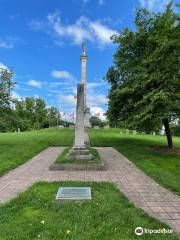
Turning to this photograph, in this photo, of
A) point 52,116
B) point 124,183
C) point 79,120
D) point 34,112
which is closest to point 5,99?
point 79,120

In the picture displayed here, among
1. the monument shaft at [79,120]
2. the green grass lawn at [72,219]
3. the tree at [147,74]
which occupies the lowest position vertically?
the green grass lawn at [72,219]

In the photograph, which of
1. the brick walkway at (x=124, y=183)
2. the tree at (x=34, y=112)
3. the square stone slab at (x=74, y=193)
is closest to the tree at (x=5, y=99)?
the brick walkway at (x=124, y=183)

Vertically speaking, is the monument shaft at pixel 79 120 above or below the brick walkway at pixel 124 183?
above

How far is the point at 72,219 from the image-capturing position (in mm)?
4441

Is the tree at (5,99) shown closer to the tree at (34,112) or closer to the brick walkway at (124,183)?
the brick walkway at (124,183)

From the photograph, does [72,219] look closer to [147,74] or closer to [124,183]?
[124,183]

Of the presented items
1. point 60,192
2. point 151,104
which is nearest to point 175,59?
point 151,104

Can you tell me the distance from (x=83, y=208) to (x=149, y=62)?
1086 centimetres

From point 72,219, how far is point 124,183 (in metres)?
3.31

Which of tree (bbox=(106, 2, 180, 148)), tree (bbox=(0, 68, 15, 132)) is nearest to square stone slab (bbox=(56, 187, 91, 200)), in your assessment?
tree (bbox=(106, 2, 180, 148))

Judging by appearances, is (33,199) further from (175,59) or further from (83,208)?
(175,59)

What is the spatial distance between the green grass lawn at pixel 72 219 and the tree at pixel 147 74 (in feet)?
25.6

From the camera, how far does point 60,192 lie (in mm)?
5945

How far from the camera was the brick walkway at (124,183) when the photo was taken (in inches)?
207
